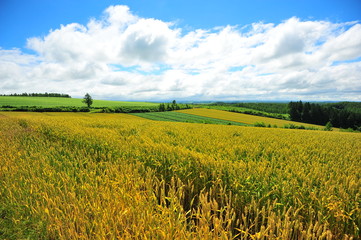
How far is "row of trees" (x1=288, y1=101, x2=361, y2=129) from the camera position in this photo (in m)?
73.1

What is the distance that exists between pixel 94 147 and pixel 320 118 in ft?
334

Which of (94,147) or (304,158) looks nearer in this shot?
(304,158)

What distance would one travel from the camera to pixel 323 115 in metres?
79.0

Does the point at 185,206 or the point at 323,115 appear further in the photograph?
the point at 323,115

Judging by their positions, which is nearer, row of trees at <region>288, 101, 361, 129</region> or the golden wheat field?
the golden wheat field

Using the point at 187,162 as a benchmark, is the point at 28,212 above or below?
below

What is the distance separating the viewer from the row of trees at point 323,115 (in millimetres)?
73081

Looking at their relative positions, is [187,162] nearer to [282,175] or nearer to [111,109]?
[282,175]

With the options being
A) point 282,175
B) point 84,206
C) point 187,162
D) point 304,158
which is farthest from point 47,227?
point 304,158

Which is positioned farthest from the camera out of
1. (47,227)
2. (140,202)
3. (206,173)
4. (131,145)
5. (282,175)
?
(131,145)

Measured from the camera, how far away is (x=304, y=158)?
169 inches

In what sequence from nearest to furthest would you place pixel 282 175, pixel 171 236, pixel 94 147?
1. pixel 171 236
2. pixel 282 175
3. pixel 94 147

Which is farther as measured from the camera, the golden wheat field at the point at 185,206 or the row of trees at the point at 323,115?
the row of trees at the point at 323,115

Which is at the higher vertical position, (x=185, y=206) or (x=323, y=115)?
(x=185, y=206)
